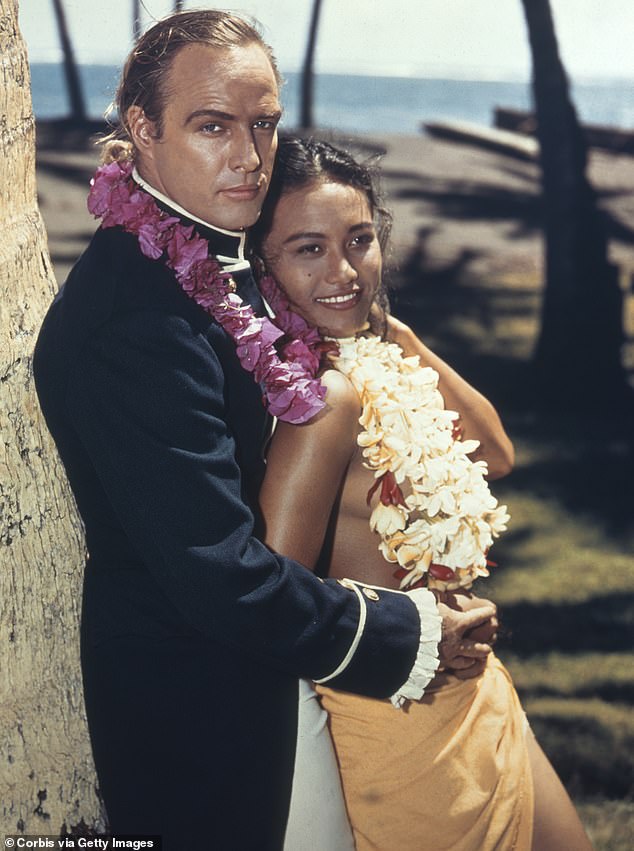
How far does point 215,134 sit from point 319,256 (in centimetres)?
55

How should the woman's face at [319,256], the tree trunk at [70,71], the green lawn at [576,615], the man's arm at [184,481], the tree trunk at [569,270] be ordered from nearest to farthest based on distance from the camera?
the man's arm at [184,481]
the woman's face at [319,256]
the green lawn at [576,615]
the tree trunk at [569,270]
the tree trunk at [70,71]

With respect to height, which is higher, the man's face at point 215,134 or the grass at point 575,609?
the man's face at point 215,134

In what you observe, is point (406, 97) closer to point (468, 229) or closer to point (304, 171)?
point (468, 229)

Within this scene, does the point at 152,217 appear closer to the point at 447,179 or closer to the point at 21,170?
the point at 21,170

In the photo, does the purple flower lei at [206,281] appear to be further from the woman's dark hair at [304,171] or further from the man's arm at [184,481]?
the woman's dark hair at [304,171]

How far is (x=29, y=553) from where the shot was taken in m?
2.12

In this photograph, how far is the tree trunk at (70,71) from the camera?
1803cm

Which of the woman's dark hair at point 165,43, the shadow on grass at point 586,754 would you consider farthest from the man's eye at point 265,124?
the shadow on grass at point 586,754

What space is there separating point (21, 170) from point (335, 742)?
53.5 inches

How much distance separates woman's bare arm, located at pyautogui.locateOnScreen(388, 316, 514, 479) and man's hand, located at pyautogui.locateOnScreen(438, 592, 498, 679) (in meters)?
0.59

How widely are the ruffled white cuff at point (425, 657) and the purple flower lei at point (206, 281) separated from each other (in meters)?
0.46

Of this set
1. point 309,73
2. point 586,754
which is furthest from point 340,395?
point 309,73

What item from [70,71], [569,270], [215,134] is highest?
[215,134]

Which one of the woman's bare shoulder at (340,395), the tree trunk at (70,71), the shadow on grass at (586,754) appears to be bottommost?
the shadow on grass at (586,754)
